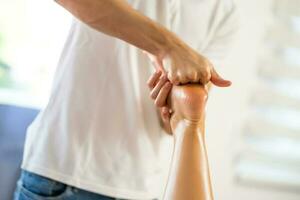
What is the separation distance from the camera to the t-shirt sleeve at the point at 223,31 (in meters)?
0.88

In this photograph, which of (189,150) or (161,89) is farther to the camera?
(161,89)

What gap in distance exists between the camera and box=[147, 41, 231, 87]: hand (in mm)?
580

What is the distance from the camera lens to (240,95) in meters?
1.26

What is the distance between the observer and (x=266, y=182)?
1.34 meters

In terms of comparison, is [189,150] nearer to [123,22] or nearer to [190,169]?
[190,169]

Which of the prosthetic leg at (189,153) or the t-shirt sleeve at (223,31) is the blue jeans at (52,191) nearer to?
the prosthetic leg at (189,153)

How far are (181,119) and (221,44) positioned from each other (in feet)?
1.33

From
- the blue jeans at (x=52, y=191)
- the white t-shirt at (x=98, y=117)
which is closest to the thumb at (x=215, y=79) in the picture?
the white t-shirt at (x=98, y=117)

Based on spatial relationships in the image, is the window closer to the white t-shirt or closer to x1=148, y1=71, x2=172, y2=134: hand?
the white t-shirt

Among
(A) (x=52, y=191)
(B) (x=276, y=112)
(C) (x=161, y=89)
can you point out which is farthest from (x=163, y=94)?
(B) (x=276, y=112)

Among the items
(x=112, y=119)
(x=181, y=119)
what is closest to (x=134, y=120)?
(x=112, y=119)

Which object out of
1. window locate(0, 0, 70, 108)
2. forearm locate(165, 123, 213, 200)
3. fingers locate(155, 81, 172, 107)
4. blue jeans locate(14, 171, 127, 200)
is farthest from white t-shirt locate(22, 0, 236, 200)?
window locate(0, 0, 70, 108)

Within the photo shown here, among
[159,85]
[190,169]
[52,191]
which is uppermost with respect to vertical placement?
[159,85]

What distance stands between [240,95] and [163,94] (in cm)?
67
